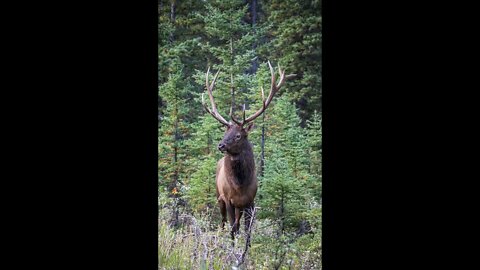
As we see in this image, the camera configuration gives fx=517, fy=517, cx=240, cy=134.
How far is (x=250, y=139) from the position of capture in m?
7.93

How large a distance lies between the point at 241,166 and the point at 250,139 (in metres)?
2.26

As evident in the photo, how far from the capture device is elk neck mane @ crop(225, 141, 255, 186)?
18.6ft

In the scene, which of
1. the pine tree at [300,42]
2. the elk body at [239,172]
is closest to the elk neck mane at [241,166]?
the elk body at [239,172]

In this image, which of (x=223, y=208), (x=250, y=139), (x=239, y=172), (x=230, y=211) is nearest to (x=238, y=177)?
(x=239, y=172)

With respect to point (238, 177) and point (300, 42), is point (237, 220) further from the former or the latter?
point (300, 42)

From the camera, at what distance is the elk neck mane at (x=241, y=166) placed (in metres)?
5.68

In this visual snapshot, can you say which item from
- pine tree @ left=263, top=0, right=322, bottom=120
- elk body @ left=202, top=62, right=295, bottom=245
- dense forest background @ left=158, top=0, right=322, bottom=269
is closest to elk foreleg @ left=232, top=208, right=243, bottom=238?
elk body @ left=202, top=62, right=295, bottom=245

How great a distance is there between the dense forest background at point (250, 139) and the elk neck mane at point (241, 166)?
351 mm

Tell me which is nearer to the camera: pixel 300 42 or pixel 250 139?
pixel 250 139

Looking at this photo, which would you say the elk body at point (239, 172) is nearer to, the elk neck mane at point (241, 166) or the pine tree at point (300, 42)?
the elk neck mane at point (241, 166)
